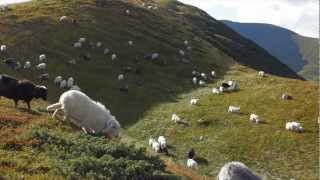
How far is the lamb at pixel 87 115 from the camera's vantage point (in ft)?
96.0

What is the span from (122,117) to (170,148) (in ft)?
32.3

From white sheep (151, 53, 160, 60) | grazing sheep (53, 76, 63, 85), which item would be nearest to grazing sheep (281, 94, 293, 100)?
white sheep (151, 53, 160, 60)

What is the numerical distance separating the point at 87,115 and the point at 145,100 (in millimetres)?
37345

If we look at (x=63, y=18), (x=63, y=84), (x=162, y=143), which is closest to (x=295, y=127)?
(x=162, y=143)

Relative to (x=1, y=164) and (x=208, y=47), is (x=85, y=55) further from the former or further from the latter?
(x=1, y=164)

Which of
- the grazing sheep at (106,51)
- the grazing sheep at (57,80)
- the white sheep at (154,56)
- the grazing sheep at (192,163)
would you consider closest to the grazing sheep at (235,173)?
the grazing sheep at (192,163)

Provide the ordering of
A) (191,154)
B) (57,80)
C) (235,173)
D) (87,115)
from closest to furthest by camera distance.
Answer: (235,173)
(87,115)
(191,154)
(57,80)

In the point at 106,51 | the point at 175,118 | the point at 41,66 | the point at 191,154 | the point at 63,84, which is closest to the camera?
the point at 191,154

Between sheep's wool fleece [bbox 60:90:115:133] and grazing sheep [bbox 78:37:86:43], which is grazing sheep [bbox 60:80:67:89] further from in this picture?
sheep's wool fleece [bbox 60:90:115:133]

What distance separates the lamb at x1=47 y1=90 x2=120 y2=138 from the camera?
29266 millimetres

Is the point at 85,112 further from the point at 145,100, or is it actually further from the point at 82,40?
the point at 82,40

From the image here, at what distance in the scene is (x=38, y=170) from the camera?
1952cm

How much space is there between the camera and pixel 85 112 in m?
29.4

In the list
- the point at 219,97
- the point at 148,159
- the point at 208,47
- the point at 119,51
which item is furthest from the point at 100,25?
the point at 148,159
